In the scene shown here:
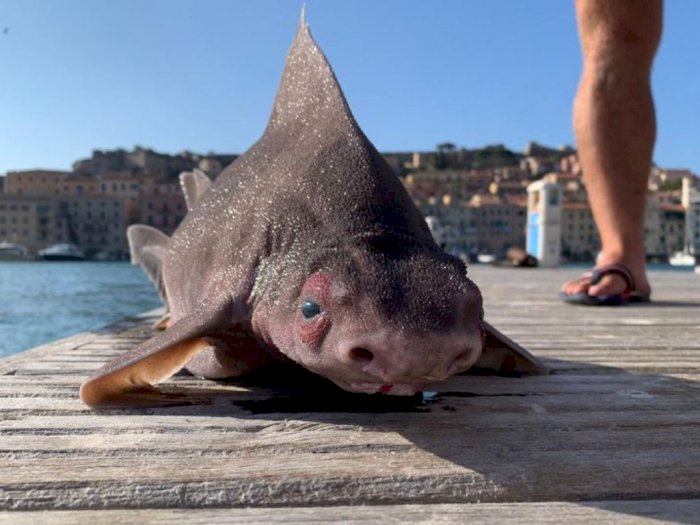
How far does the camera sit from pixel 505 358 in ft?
7.32

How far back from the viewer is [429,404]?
71.3 inches

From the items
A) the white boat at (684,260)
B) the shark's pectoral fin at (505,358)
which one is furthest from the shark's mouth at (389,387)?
the white boat at (684,260)

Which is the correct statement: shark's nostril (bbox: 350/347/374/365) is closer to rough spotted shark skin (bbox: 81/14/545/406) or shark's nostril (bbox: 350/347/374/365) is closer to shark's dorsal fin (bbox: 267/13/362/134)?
rough spotted shark skin (bbox: 81/14/545/406)

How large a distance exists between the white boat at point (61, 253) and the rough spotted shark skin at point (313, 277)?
69585 mm

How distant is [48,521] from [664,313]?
3.83 meters

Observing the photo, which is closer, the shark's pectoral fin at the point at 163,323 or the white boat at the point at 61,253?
the shark's pectoral fin at the point at 163,323

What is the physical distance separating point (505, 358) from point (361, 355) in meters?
0.93

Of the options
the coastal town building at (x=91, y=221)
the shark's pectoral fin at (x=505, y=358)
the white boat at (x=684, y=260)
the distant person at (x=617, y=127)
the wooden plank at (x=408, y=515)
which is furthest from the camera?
the coastal town building at (x=91, y=221)

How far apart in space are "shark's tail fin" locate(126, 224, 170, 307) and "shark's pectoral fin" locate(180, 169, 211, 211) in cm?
34

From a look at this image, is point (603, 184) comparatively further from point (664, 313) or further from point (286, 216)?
point (286, 216)

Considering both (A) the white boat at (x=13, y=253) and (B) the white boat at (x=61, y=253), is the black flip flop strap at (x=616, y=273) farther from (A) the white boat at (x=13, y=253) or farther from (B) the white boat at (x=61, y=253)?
(B) the white boat at (x=61, y=253)

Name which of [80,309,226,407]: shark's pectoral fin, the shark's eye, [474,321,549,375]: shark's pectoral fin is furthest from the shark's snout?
[474,321,549,375]: shark's pectoral fin

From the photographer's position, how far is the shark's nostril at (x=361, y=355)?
1420mm

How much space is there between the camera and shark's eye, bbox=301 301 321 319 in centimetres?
154
